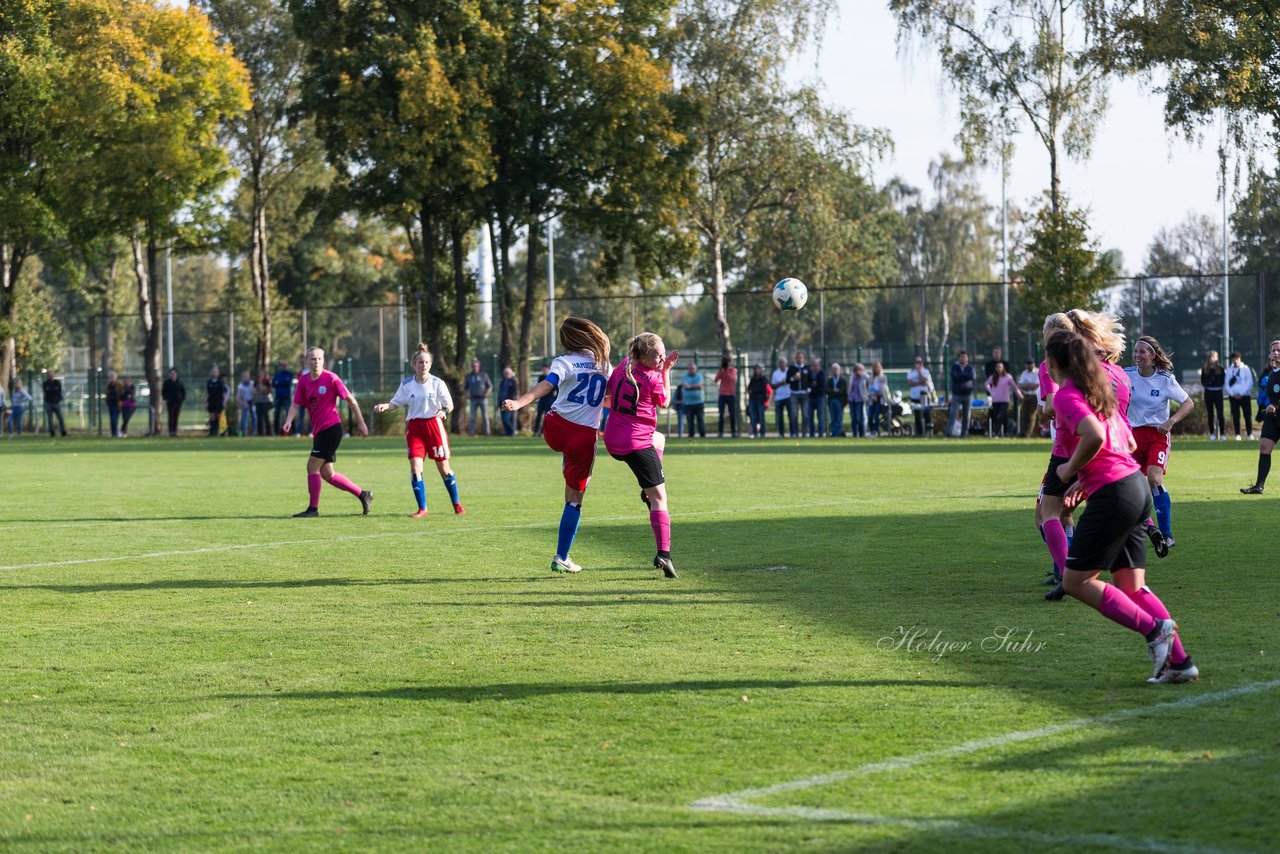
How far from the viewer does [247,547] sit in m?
12.9

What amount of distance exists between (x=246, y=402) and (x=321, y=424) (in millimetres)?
25104

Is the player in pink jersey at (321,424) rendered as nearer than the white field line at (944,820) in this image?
No

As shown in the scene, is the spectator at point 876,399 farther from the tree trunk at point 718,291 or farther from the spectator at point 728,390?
the tree trunk at point 718,291

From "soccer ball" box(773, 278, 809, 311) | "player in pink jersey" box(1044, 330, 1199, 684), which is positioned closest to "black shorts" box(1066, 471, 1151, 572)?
"player in pink jersey" box(1044, 330, 1199, 684)

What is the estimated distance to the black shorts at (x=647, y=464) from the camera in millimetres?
10719

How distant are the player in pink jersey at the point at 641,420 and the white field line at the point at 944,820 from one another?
4.92m

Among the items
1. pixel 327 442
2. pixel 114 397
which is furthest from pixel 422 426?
pixel 114 397

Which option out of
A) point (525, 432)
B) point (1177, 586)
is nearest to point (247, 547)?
point (1177, 586)

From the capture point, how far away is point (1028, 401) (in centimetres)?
3284

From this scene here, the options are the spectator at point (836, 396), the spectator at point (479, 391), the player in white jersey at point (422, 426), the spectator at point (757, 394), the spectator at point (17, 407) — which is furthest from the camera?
the spectator at point (17, 407)

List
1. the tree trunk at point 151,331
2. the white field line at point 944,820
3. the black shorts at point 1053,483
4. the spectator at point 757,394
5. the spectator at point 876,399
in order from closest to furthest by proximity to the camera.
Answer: the white field line at point 944,820
the black shorts at point 1053,483
the spectator at point 757,394
the spectator at point 876,399
the tree trunk at point 151,331

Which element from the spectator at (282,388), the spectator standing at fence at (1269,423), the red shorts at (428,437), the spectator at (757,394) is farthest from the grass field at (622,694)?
the spectator at (282,388)

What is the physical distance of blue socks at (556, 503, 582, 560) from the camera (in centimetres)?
1077

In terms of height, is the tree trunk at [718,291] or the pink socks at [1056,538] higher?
the tree trunk at [718,291]
